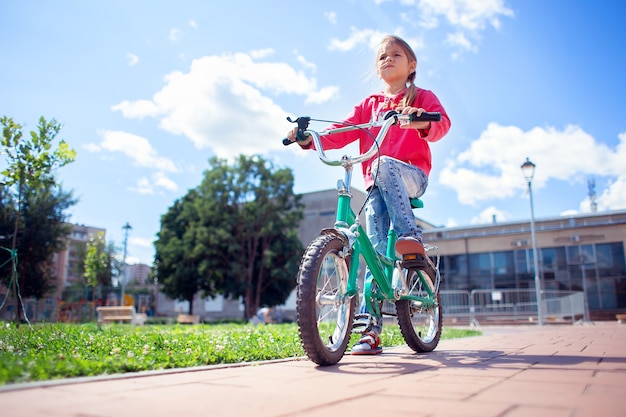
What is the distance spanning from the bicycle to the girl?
0.50ft

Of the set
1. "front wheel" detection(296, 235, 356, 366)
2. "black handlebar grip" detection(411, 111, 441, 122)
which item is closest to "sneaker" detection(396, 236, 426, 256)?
"front wheel" detection(296, 235, 356, 366)

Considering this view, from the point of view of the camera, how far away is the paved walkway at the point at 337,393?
1.46m

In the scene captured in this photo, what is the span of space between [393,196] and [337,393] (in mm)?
1942

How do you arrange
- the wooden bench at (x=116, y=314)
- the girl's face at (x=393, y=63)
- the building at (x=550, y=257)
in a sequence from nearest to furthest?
the girl's face at (x=393, y=63)
the wooden bench at (x=116, y=314)
the building at (x=550, y=257)

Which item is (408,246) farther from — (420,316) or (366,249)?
(420,316)

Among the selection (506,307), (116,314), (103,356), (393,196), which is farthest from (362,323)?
(506,307)

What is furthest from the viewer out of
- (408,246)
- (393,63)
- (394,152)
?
(393,63)

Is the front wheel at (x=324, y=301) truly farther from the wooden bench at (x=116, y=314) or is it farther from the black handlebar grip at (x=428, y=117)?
the wooden bench at (x=116, y=314)

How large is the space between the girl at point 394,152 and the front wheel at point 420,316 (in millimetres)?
216

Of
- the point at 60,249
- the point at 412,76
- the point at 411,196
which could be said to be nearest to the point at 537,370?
the point at 411,196

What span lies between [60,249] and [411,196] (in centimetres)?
2067

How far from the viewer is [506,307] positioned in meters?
21.3

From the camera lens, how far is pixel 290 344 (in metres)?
3.80

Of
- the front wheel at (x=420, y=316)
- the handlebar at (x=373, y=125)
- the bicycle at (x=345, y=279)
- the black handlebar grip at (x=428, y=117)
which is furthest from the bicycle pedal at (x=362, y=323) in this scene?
the black handlebar grip at (x=428, y=117)
